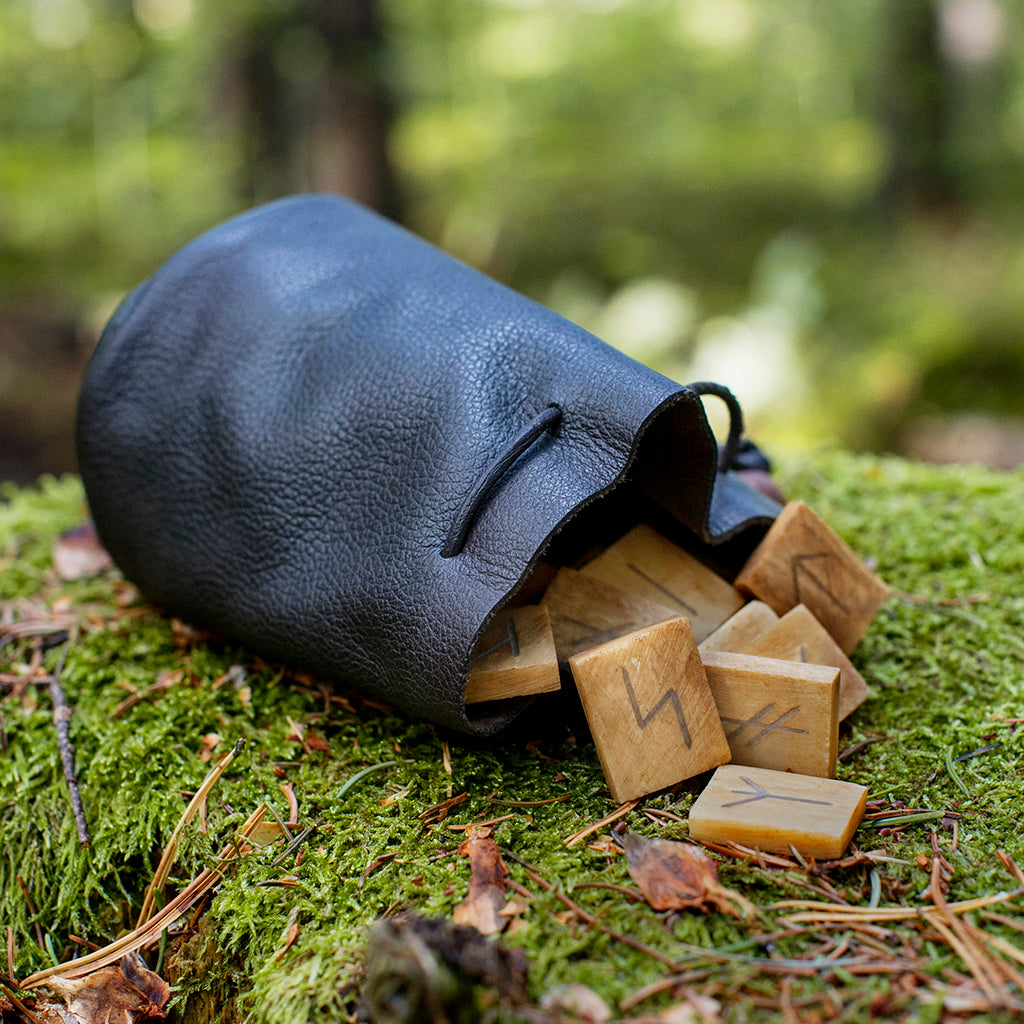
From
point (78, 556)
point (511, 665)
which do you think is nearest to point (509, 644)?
point (511, 665)

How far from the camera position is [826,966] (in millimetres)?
1003

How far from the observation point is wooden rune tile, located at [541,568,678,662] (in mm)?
1503

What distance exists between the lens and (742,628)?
156 centimetres

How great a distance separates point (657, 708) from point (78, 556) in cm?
168

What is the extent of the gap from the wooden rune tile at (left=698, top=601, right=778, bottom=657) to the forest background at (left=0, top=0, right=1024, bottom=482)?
12.3ft

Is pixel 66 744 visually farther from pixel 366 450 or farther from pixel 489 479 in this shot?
pixel 489 479

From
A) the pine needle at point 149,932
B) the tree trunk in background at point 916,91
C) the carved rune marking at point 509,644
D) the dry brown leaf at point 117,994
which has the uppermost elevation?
the tree trunk in background at point 916,91

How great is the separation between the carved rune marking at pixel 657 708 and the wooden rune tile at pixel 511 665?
0.36 feet

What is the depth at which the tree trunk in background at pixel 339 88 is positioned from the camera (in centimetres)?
559

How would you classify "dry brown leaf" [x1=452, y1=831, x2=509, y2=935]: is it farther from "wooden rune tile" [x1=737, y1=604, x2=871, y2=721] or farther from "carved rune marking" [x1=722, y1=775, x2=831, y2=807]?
"wooden rune tile" [x1=737, y1=604, x2=871, y2=721]

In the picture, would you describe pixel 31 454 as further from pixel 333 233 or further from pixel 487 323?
pixel 487 323

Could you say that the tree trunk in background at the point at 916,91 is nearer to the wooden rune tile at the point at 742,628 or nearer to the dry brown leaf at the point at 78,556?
the wooden rune tile at the point at 742,628

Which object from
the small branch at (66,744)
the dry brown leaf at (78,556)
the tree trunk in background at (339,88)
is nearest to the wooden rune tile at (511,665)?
the small branch at (66,744)

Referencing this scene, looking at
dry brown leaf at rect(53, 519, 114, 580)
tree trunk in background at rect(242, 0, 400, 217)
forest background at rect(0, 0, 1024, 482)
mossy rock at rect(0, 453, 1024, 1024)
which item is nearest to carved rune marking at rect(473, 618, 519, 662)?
mossy rock at rect(0, 453, 1024, 1024)
